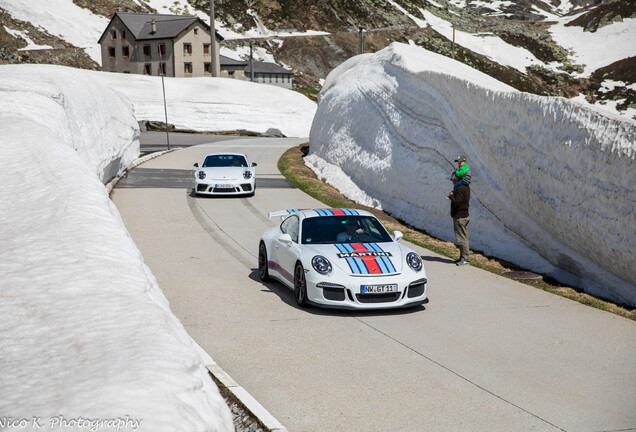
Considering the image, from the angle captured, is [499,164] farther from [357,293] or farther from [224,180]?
[224,180]

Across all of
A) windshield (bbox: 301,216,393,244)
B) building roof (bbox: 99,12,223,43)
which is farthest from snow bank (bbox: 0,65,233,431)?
building roof (bbox: 99,12,223,43)

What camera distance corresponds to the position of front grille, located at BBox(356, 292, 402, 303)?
9961 millimetres

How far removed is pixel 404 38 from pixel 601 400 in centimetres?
15794

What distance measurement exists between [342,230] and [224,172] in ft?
39.0

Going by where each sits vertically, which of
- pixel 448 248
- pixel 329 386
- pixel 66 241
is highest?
pixel 66 241

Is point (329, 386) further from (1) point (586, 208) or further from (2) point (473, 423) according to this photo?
(1) point (586, 208)

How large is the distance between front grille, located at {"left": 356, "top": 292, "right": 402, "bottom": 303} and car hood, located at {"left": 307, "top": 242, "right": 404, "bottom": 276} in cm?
33

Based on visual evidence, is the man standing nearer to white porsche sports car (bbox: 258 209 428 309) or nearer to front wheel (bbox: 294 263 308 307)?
white porsche sports car (bbox: 258 209 428 309)

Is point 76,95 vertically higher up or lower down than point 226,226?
higher up

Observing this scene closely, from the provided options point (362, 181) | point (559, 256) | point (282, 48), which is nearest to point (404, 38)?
point (282, 48)

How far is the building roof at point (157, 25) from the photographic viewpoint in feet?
291

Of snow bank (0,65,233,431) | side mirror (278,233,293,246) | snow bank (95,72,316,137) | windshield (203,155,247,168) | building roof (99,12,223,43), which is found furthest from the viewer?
building roof (99,12,223,43)

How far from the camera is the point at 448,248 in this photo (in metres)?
16.9

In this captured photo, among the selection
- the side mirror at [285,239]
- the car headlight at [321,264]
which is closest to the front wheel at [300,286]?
the car headlight at [321,264]
